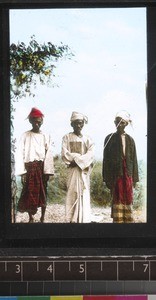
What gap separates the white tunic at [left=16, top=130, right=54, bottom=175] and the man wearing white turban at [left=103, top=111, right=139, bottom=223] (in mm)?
207

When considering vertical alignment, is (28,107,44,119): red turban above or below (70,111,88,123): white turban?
above

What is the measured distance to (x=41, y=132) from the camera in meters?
1.83

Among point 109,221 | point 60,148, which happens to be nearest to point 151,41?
point 60,148

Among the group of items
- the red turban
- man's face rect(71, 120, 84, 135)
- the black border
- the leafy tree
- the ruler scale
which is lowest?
the ruler scale

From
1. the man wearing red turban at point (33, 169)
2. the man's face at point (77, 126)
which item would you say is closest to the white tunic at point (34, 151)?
the man wearing red turban at point (33, 169)

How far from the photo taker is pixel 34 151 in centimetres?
184

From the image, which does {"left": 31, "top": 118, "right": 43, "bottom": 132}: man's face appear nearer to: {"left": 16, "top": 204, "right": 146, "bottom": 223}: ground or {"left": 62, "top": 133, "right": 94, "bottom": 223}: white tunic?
{"left": 62, "top": 133, "right": 94, "bottom": 223}: white tunic

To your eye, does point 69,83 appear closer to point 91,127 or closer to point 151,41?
point 91,127

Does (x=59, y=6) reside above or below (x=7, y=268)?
above

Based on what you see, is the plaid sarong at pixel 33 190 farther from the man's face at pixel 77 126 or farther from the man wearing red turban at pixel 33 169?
the man's face at pixel 77 126

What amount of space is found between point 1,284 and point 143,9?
1.13 metres

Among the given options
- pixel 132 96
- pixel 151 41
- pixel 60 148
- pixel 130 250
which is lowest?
pixel 130 250

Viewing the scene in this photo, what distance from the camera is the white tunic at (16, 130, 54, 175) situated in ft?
6.01

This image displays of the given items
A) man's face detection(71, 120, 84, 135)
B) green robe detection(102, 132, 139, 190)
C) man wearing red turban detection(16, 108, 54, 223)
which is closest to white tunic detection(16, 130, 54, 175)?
man wearing red turban detection(16, 108, 54, 223)
